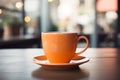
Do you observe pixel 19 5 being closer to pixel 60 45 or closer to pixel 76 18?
pixel 76 18

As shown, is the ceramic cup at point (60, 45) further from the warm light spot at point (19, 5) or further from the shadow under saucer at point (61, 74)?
the warm light spot at point (19, 5)

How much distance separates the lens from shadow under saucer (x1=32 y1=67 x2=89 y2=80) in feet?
1.74

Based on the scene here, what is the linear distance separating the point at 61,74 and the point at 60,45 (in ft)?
0.36

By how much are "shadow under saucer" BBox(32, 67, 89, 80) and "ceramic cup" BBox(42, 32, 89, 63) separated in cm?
5

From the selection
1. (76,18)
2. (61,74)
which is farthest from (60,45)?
(76,18)

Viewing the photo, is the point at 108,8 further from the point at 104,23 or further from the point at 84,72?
the point at 84,72

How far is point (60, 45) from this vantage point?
25.8 inches

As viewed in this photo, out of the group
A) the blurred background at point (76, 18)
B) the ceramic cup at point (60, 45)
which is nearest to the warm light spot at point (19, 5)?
the blurred background at point (76, 18)

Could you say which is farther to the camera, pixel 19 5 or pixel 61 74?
pixel 19 5

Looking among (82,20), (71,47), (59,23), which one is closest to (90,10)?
(82,20)

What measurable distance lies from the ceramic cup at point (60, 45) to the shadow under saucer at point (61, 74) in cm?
5

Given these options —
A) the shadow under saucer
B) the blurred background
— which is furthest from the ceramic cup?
the blurred background

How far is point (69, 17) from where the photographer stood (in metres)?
4.93

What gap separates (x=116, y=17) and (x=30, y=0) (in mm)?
1741
